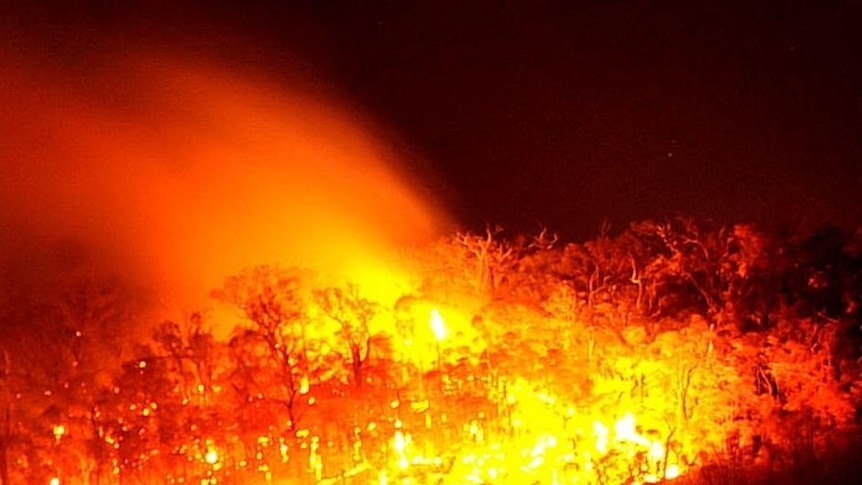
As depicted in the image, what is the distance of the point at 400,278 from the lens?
1136cm

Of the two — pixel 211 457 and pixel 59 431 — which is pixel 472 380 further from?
pixel 59 431

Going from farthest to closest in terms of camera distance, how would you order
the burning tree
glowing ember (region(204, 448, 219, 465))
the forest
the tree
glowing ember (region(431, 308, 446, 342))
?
glowing ember (region(431, 308, 446, 342))
the burning tree
the tree
glowing ember (region(204, 448, 219, 465))
the forest

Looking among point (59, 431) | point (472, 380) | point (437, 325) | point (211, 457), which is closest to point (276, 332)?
point (211, 457)

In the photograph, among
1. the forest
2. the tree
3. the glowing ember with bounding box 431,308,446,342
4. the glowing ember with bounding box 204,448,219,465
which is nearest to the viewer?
the forest

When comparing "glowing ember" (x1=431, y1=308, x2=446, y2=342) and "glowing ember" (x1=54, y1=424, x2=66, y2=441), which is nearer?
"glowing ember" (x1=54, y1=424, x2=66, y2=441)

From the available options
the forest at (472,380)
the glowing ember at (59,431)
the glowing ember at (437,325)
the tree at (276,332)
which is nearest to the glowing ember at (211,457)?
the forest at (472,380)

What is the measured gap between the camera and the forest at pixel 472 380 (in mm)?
9109

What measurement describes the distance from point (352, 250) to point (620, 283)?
3600mm

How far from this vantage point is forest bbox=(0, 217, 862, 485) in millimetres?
9109

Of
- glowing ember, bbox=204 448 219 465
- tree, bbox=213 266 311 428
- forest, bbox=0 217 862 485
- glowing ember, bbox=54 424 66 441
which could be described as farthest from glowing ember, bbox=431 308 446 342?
glowing ember, bbox=54 424 66 441

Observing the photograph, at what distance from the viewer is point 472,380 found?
975 centimetres

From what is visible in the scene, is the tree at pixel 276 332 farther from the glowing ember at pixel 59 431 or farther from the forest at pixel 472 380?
the glowing ember at pixel 59 431

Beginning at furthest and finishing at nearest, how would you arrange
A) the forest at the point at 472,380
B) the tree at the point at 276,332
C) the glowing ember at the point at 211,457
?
the tree at the point at 276,332, the glowing ember at the point at 211,457, the forest at the point at 472,380

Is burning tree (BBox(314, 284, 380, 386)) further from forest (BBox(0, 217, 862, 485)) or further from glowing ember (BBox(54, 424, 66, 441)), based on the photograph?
glowing ember (BBox(54, 424, 66, 441))
